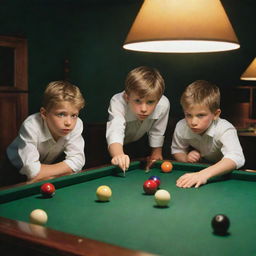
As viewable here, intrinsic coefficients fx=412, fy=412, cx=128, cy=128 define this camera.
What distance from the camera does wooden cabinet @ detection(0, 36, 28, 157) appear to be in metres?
5.30

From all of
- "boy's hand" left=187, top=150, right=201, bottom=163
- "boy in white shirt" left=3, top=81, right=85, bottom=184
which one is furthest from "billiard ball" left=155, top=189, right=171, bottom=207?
"boy's hand" left=187, top=150, right=201, bottom=163

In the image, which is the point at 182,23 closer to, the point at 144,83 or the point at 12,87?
the point at 144,83

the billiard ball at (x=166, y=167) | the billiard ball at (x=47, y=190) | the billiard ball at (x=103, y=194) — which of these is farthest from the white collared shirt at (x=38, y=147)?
the billiard ball at (x=103, y=194)


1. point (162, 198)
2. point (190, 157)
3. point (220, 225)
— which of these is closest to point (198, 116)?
point (190, 157)

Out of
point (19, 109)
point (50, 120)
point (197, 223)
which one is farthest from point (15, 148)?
point (19, 109)

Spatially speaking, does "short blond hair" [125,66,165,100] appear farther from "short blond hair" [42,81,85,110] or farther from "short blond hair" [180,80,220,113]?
"short blond hair" [42,81,85,110]

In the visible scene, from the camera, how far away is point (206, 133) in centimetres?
292

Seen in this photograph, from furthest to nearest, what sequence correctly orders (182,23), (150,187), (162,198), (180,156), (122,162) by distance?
(180,156) → (122,162) → (150,187) → (162,198) → (182,23)

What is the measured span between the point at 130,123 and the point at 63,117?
0.73 meters

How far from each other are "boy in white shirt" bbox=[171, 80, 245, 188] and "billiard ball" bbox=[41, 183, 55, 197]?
0.91 meters

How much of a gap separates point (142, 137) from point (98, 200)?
186 cm

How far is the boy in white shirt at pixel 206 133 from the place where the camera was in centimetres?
258

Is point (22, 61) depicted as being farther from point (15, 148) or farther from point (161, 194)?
point (161, 194)

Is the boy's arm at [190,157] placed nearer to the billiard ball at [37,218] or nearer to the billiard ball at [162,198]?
the billiard ball at [162,198]
